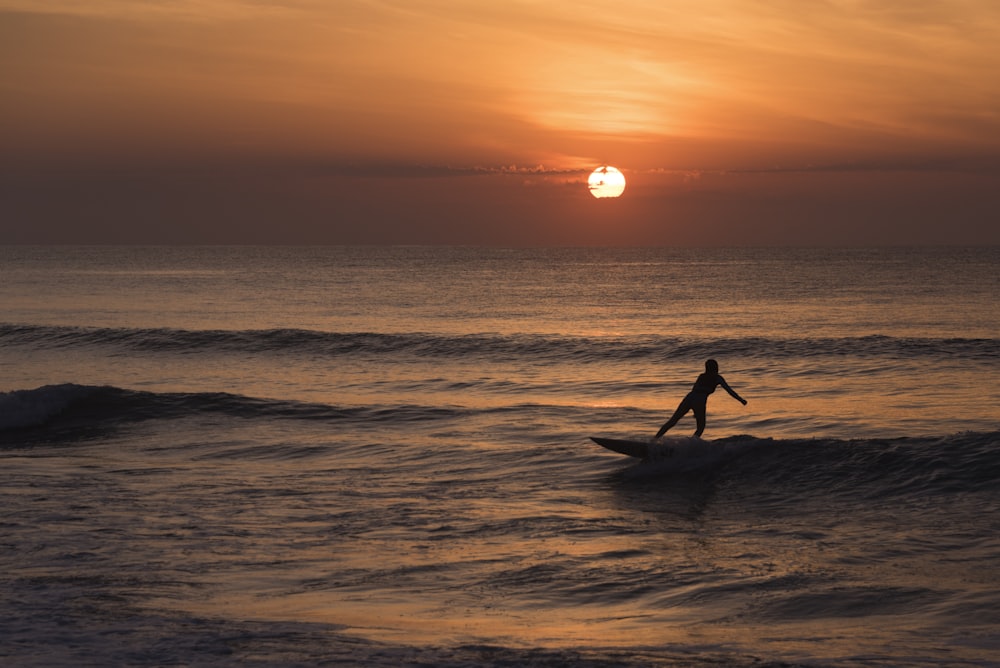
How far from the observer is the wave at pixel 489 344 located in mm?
38719

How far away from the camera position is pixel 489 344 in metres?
44.2

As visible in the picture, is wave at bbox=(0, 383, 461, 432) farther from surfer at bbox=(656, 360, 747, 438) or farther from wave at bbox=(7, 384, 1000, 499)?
surfer at bbox=(656, 360, 747, 438)

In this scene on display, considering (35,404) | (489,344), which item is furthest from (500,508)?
(489,344)

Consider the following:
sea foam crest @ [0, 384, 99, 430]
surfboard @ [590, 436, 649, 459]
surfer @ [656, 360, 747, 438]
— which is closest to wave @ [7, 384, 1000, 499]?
sea foam crest @ [0, 384, 99, 430]

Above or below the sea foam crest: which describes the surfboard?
below

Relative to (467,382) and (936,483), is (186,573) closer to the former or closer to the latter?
(936,483)

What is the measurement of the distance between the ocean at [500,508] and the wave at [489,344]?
42 cm

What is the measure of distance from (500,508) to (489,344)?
93.3 ft

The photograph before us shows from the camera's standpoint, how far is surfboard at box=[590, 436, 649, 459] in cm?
1912

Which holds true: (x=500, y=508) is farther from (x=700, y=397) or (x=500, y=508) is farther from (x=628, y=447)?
(x=700, y=397)

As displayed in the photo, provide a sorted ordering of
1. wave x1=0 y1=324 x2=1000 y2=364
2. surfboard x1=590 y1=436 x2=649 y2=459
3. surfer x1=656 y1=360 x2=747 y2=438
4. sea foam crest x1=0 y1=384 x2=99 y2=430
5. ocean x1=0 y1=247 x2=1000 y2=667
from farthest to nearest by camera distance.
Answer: wave x1=0 y1=324 x2=1000 y2=364
sea foam crest x1=0 y1=384 x2=99 y2=430
surfboard x1=590 y1=436 x2=649 y2=459
surfer x1=656 y1=360 x2=747 y2=438
ocean x1=0 y1=247 x2=1000 y2=667

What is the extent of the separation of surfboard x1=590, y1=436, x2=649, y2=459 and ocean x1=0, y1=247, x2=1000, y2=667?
1.02 ft

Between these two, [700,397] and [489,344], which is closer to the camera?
[700,397]

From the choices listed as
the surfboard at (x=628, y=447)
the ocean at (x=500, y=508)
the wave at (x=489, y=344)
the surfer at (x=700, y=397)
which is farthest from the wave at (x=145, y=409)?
the wave at (x=489, y=344)
